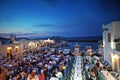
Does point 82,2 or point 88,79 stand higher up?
point 82,2

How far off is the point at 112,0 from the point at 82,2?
6.73 feet

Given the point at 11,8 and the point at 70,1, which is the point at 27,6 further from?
the point at 70,1

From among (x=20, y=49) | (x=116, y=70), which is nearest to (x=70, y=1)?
(x=116, y=70)

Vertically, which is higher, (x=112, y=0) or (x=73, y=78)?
(x=112, y=0)

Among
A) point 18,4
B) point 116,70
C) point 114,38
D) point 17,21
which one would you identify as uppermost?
point 18,4

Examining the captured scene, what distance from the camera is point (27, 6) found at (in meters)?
13.2

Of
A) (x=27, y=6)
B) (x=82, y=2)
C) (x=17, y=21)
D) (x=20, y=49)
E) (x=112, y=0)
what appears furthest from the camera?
(x=20, y=49)

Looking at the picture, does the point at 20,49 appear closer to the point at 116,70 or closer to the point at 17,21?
the point at 17,21

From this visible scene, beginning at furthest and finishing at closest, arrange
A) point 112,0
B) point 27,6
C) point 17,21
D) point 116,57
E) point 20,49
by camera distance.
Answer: point 20,49 < point 17,21 < point 27,6 < point 112,0 < point 116,57

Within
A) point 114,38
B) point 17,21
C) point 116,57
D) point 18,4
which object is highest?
point 18,4

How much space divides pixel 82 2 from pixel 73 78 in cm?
631

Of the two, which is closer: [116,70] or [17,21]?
[116,70]

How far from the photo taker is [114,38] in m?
9.42

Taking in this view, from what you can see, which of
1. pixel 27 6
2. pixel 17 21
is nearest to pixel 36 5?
pixel 27 6
